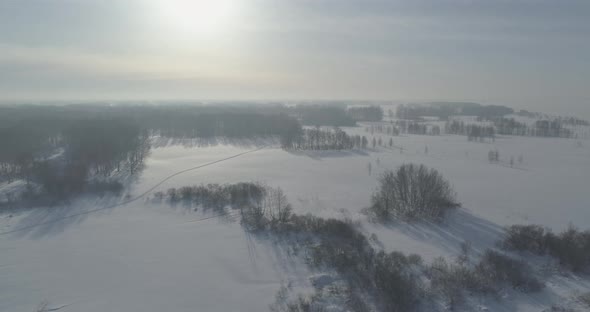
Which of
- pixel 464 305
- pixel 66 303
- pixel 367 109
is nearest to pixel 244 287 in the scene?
pixel 66 303

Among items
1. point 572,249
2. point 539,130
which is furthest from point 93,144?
point 539,130

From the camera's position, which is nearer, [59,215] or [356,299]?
[356,299]

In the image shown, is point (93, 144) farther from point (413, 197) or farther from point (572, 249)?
point (572, 249)

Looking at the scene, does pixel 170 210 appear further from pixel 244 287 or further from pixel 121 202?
pixel 244 287

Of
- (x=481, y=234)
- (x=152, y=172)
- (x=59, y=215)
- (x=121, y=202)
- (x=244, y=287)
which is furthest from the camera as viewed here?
(x=152, y=172)

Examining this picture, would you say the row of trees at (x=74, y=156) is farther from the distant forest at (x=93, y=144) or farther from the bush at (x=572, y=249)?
the bush at (x=572, y=249)
